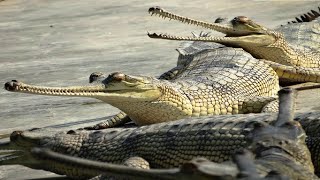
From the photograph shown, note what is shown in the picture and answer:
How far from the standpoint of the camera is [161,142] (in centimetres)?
521

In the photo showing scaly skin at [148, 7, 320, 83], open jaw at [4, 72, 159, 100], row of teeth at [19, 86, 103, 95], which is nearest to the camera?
row of teeth at [19, 86, 103, 95]

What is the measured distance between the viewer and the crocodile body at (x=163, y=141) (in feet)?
16.0

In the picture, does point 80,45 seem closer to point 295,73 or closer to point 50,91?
point 295,73

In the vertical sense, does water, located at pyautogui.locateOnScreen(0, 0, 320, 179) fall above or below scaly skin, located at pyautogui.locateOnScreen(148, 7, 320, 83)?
below

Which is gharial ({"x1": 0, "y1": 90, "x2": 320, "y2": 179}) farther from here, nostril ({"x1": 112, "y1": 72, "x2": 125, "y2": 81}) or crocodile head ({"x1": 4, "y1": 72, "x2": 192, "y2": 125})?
nostril ({"x1": 112, "y1": 72, "x2": 125, "y2": 81})

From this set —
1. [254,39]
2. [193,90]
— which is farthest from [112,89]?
[254,39]

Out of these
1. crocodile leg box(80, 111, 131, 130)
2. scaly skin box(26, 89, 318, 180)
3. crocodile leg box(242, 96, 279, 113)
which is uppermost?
scaly skin box(26, 89, 318, 180)

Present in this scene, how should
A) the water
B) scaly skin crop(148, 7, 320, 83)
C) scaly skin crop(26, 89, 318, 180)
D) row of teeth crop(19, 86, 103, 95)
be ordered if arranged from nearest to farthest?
1. scaly skin crop(26, 89, 318, 180)
2. row of teeth crop(19, 86, 103, 95)
3. the water
4. scaly skin crop(148, 7, 320, 83)

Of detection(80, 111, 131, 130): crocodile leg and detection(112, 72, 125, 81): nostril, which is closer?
detection(112, 72, 125, 81): nostril

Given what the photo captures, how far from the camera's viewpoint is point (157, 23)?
13.8 meters

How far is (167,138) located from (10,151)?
118 centimetres

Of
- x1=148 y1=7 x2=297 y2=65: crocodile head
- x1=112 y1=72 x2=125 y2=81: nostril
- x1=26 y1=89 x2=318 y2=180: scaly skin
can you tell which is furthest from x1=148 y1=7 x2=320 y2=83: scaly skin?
x1=26 y1=89 x2=318 y2=180: scaly skin

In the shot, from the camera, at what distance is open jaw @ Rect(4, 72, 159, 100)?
615 cm

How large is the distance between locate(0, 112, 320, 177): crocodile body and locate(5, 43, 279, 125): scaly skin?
578 mm
